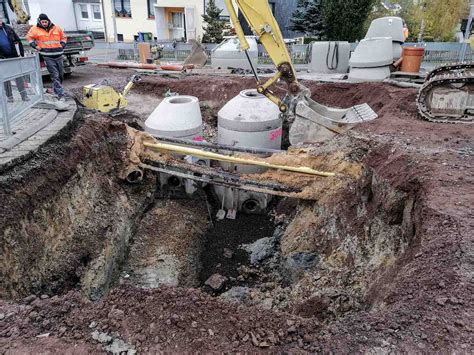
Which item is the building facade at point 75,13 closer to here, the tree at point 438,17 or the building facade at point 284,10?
the building facade at point 284,10

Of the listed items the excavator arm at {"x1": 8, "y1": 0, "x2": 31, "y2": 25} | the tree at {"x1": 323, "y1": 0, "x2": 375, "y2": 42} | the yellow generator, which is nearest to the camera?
the yellow generator

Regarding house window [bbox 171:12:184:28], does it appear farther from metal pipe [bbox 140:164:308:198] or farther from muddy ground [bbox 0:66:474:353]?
metal pipe [bbox 140:164:308:198]

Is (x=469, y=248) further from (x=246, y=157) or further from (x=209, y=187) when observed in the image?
(x=209, y=187)

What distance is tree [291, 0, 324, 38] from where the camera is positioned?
21.5 m

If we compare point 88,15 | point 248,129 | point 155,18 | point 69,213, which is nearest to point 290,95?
point 248,129

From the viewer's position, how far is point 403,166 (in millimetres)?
4922

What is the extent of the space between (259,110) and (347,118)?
1999 millimetres

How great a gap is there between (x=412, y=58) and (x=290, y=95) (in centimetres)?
508

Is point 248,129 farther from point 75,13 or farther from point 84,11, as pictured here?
point 84,11

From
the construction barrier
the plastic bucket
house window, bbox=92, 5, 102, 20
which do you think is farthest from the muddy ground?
house window, bbox=92, 5, 102, 20

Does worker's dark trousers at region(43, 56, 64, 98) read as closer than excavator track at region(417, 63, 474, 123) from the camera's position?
No

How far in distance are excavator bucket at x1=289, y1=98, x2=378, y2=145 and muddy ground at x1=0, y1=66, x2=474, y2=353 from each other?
502 millimetres

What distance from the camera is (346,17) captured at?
62.3ft

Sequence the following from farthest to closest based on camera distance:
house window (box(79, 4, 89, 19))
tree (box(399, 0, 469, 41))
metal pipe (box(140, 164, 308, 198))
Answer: house window (box(79, 4, 89, 19)) → tree (box(399, 0, 469, 41)) → metal pipe (box(140, 164, 308, 198))
